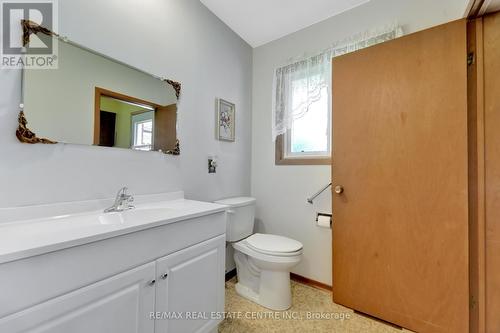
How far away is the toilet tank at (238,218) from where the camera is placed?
72.7 inches

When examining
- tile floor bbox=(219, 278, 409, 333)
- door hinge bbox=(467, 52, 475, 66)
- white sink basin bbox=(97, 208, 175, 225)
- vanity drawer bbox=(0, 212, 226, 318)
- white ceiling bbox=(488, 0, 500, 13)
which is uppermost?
white ceiling bbox=(488, 0, 500, 13)

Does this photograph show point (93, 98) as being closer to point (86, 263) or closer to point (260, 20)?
point (86, 263)

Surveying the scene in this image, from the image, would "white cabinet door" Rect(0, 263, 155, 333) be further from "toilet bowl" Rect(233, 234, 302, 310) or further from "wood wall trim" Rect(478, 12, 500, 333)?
"wood wall trim" Rect(478, 12, 500, 333)

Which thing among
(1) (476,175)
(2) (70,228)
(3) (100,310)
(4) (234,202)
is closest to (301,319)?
(4) (234,202)

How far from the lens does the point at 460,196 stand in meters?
1.30

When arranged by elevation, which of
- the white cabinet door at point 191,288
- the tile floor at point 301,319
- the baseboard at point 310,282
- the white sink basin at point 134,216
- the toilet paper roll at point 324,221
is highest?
the white sink basin at point 134,216

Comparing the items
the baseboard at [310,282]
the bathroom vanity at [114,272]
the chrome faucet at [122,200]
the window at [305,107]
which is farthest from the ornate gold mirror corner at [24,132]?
the baseboard at [310,282]

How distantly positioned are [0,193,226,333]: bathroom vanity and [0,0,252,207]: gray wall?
0.15 m

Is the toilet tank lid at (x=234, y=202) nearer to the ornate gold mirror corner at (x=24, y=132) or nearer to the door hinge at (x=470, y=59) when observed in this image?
the ornate gold mirror corner at (x=24, y=132)

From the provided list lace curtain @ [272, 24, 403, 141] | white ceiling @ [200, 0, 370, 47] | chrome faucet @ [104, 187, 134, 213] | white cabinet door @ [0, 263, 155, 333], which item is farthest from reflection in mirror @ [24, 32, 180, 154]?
lace curtain @ [272, 24, 403, 141]

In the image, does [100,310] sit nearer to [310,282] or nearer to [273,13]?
[310,282]

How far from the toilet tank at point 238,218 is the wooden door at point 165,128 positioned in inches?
26.2

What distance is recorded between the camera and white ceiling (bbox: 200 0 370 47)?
1813 mm

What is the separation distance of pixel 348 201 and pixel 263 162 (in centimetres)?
97
